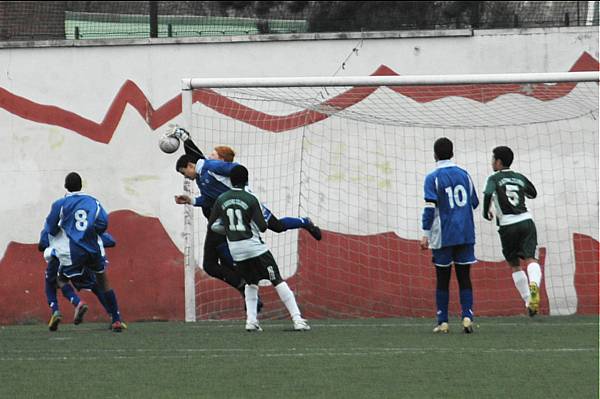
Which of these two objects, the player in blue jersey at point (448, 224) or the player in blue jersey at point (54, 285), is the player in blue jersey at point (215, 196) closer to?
the player in blue jersey at point (54, 285)

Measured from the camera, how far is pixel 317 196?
1501 centimetres

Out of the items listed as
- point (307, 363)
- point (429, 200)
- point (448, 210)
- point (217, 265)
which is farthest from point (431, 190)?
point (307, 363)

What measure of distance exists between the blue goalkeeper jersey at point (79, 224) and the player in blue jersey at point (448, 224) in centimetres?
328

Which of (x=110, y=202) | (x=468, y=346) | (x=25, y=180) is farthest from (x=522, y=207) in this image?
(x=25, y=180)

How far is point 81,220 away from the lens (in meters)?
12.5

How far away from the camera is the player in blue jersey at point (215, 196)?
1233 centimetres

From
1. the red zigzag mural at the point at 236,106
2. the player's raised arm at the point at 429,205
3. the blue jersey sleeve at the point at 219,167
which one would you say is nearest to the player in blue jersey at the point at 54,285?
the blue jersey sleeve at the point at 219,167

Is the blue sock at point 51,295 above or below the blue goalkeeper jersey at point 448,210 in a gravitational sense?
below

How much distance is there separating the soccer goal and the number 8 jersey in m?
2.60

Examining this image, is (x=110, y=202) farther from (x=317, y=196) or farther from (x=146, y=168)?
(x=317, y=196)

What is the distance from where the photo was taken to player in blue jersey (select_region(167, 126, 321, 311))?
12.3m

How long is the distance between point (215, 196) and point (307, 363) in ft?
11.9

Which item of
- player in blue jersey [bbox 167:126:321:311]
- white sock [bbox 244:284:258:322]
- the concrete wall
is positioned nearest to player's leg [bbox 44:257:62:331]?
player in blue jersey [bbox 167:126:321:311]

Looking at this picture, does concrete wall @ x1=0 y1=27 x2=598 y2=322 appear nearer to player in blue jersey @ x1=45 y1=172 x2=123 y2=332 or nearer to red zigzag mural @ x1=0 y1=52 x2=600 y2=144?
red zigzag mural @ x1=0 y1=52 x2=600 y2=144
